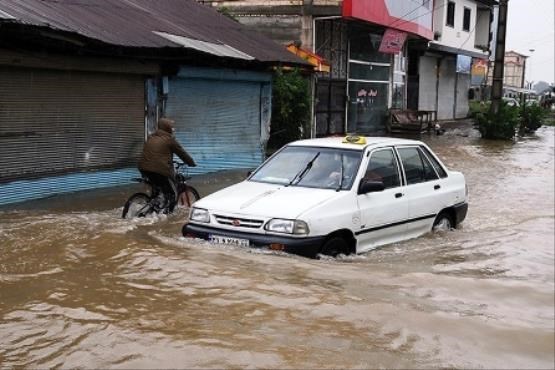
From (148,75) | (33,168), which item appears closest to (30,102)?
(33,168)

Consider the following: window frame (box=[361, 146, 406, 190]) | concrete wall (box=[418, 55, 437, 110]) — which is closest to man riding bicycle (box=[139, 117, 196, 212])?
window frame (box=[361, 146, 406, 190])

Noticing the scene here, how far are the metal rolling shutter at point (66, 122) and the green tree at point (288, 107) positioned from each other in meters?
5.99

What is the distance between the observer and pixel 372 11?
875 inches

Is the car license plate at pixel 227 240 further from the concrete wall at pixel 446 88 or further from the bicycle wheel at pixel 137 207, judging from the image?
the concrete wall at pixel 446 88

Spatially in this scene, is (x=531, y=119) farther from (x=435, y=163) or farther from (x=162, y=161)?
(x=162, y=161)

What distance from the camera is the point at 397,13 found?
25.0 m

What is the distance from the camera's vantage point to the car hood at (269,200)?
6.92 m

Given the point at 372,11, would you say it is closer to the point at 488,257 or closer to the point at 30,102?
the point at 30,102

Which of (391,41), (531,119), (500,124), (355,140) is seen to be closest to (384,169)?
(355,140)

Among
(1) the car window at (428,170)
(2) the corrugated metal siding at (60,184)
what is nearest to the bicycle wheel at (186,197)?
(2) the corrugated metal siding at (60,184)

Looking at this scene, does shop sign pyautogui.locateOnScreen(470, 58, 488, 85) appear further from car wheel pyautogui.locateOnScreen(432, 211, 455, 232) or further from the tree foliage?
car wheel pyautogui.locateOnScreen(432, 211, 455, 232)

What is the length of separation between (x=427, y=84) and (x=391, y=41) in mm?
11581

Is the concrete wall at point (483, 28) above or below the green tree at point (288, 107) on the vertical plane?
above

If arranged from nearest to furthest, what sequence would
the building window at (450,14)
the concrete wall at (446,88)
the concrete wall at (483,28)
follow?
the building window at (450,14)
the concrete wall at (446,88)
the concrete wall at (483,28)
